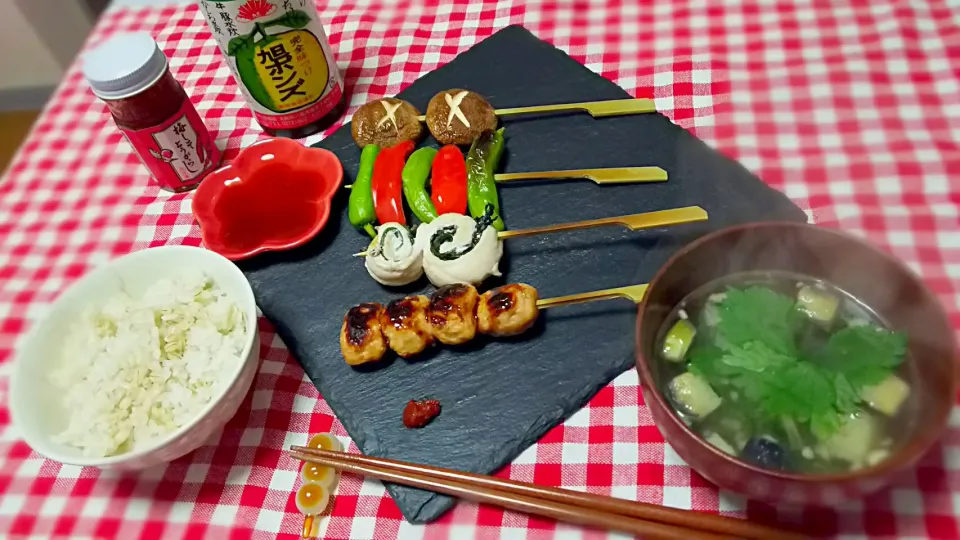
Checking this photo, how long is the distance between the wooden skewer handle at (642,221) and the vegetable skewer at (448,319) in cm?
19

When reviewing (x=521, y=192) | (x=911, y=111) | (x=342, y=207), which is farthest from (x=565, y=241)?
(x=911, y=111)

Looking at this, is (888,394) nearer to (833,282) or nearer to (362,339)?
(833,282)

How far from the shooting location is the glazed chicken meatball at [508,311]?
1578mm

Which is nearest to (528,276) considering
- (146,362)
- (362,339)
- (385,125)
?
(362,339)

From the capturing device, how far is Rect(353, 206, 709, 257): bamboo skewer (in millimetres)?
1741

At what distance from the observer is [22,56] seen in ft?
12.9

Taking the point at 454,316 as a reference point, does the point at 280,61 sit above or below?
above

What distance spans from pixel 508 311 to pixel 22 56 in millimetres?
3744

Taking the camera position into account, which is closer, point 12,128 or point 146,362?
point 146,362

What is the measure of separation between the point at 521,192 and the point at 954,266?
103 centimetres

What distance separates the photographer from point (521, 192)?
6.38 ft

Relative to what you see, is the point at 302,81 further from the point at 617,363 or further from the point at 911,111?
the point at 911,111

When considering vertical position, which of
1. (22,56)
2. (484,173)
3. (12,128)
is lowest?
(12,128)

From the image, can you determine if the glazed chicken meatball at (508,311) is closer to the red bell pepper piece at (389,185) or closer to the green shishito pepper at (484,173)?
the green shishito pepper at (484,173)
